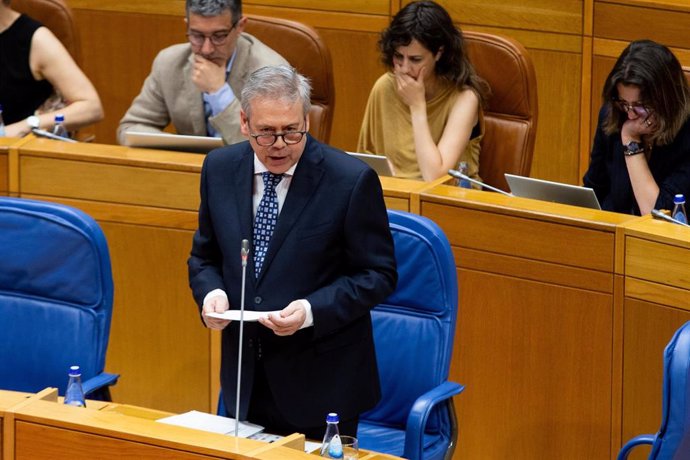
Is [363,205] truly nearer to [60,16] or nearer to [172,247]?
[172,247]

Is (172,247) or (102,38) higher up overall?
(102,38)

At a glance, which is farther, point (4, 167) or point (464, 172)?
point (464, 172)

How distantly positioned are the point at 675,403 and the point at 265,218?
0.76m

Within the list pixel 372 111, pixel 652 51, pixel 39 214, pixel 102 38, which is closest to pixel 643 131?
pixel 652 51

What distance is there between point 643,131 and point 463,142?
1.70 ft

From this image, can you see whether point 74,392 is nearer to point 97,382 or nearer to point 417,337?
point 97,382

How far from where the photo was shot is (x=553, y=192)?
9.87 ft

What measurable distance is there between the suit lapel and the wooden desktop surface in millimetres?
730

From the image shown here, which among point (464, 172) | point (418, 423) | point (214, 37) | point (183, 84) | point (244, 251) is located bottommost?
point (418, 423)

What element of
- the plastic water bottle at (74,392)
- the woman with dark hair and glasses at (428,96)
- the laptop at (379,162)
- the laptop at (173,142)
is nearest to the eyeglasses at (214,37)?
the laptop at (173,142)

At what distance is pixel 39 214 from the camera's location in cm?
267

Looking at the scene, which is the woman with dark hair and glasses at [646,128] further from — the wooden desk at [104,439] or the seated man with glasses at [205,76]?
the wooden desk at [104,439]

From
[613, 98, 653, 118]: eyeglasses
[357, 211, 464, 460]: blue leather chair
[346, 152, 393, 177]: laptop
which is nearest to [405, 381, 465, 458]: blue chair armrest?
[357, 211, 464, 460]: blue leather chair

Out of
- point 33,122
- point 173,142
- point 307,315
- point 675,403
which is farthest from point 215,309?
point 33,122
